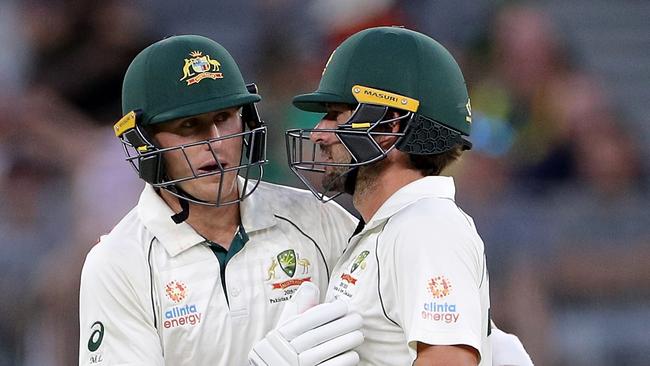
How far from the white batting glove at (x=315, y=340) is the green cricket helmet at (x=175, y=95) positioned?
0.40m

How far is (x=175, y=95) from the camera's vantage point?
9.66 ft

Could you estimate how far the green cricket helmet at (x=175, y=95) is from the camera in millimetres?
2936

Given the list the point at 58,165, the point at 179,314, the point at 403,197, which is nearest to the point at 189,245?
the point at 179,314

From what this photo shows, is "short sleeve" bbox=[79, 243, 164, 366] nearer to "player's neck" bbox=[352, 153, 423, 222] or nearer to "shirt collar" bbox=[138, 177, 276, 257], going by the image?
"shirt collar" bbox=[138, 177, 276, 257]

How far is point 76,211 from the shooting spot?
16.4 ft

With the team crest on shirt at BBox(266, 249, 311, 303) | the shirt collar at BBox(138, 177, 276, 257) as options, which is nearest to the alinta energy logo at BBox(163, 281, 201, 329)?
the shirt collar at BBox(138, 177, 276, 257)

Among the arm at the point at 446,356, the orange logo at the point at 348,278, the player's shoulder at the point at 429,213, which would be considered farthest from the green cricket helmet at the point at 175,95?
the arm at the point at 446,356

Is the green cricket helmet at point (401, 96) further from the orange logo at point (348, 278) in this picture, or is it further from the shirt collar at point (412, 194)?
the orange logo at point (348, 278)

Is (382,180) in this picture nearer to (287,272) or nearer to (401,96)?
(401,96)

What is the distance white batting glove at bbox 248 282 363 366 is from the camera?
2684mm

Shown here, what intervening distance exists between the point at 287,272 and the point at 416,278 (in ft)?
1.81

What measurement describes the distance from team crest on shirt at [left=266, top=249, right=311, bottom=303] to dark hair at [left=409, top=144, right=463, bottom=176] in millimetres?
408

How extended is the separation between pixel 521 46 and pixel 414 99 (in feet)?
9.66

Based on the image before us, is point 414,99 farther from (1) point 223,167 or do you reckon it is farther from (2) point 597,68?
(2) point 597,68
